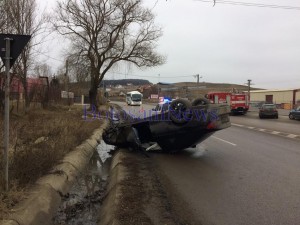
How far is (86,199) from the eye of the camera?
7.57 m

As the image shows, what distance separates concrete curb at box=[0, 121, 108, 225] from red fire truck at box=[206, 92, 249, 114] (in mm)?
31459

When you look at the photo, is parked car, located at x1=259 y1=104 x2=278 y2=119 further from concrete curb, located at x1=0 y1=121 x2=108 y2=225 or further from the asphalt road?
concrete curb, located at x1=0 y1=121 x2=108 y2=225

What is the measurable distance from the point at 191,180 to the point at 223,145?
21.0 feet

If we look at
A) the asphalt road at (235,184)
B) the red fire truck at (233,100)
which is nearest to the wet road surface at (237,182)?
the asphalt road at (235,184)

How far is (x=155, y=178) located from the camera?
866 centimetres

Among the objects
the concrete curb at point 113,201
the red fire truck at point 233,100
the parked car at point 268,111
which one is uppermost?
the red fire truck at point 233,100

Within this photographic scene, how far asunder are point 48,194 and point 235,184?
3706mm

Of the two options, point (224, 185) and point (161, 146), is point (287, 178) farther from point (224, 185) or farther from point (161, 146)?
point (161, 146)

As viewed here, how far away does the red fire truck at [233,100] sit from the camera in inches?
1609

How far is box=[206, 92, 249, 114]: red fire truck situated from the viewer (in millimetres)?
40875

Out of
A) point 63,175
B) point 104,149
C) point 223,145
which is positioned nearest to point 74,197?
point 63,175

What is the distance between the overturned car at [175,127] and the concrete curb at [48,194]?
2.04 meters

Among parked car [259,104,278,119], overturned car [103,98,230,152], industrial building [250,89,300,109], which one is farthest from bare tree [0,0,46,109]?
industrial building [250,89,300,109]

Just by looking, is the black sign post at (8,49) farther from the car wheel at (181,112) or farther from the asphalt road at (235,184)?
the car wheel at (181,112)
